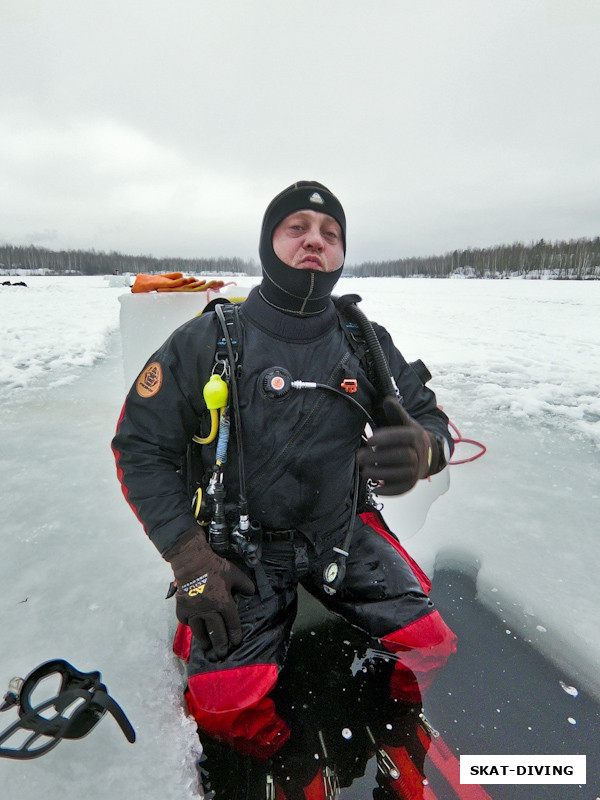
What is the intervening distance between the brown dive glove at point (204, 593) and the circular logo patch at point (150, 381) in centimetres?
50

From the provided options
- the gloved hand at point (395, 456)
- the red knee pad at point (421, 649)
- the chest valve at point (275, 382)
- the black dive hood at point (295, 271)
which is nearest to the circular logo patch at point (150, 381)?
the chest valve at point (275, 382)

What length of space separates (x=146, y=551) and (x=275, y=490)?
1.00 m

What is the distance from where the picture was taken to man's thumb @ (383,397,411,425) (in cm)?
153

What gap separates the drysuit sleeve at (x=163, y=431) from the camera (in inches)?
55.7

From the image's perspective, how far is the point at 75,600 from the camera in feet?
5.82

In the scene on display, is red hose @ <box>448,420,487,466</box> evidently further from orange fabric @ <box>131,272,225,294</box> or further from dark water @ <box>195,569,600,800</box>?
orange fabric @ <box>131,272,225,294</box>

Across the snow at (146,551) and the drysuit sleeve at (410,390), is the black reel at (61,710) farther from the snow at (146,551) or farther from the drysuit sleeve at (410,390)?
the drysuit sleeve at (410,390)

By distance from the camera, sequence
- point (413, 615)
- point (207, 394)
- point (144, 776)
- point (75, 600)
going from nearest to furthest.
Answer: point (144, 776)
point (207, 394)
point (413, 615)
point (75, 600)

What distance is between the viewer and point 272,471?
1532mm

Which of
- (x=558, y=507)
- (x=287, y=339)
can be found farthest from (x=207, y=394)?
(x=558, y=507)

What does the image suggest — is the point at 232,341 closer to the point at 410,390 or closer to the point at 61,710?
the point at 410,390

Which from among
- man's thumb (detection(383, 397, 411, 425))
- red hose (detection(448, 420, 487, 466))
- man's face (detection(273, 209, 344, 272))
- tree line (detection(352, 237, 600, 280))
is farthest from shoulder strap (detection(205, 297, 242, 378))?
tree line (detection(352, 237, 600, 280))

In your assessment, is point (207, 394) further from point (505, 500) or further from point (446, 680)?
point (505, 500)

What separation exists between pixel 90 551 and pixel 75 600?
12.9 inches
